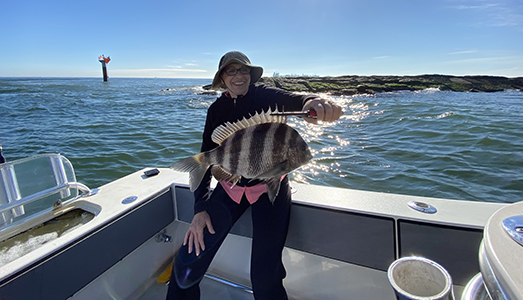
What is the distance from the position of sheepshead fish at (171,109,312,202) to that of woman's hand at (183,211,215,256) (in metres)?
0.71

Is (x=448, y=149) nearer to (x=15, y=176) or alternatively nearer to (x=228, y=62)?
(x=228, y=62)

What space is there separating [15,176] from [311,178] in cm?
491

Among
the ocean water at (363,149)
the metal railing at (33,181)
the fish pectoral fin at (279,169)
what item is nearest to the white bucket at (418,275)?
the fish pectoral fin at (279,169)

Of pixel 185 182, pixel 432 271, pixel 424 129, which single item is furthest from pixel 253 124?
pixel 424 129

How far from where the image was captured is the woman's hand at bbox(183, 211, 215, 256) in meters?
2.06

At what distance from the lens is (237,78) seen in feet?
7.20

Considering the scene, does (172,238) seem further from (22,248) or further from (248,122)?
(248,122)

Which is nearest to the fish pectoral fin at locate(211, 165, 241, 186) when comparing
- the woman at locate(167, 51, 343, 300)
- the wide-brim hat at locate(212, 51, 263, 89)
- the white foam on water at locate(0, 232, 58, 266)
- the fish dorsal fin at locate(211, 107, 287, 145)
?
the fish dorsal fin at locate(211, 107, 287, 145)

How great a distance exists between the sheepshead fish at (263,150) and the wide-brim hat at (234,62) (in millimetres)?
659

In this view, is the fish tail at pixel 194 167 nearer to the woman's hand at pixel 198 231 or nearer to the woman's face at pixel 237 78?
the woman's hand at pixel 198 231

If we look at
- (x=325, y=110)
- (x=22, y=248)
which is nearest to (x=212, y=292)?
(x=22, y=248)

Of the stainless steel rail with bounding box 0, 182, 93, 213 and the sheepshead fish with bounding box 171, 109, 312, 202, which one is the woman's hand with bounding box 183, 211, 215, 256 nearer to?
the sheepshead fish with bounding box 171, 109, 312, 202

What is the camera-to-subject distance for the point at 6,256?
6.55 ft

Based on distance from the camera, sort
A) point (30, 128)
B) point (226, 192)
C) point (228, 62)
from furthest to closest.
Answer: point (30, 128), point (226, 192), point (228, 62)
